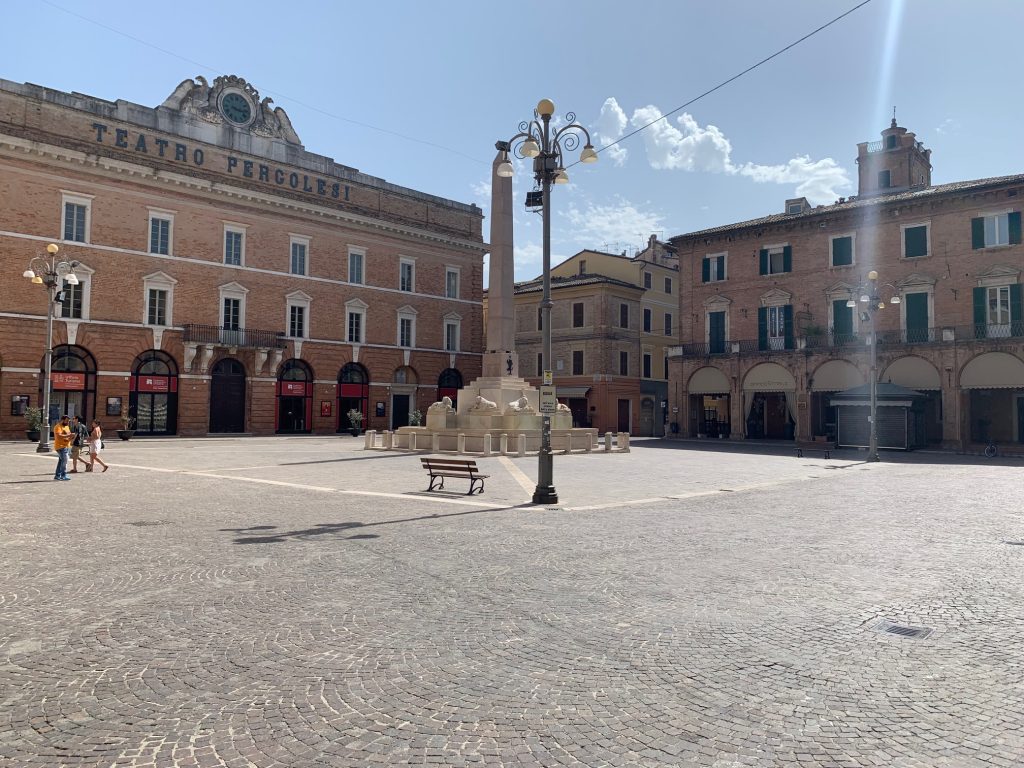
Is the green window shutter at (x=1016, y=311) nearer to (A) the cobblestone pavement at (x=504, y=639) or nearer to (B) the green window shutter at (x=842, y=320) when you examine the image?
(B) the green window shutter at (x=842, y=320)

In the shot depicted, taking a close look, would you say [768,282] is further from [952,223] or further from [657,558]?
[657,558]

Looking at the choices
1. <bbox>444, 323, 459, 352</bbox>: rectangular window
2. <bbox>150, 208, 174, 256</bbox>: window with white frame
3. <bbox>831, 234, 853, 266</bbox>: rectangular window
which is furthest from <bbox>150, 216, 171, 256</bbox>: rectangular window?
<bbox>831, 234, 853, 266</bbox>: rectangular window

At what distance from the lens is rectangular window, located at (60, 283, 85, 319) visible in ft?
106

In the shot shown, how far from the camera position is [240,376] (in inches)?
1522

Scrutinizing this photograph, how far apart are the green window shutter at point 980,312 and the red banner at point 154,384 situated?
133 ft

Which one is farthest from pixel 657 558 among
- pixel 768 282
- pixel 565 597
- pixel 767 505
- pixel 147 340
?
pixel 768 282

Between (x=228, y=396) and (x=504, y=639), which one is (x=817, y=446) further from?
(x=504, y=639)

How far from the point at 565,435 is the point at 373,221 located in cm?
2425

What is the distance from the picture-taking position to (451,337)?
161ft

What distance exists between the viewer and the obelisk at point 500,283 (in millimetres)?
26844

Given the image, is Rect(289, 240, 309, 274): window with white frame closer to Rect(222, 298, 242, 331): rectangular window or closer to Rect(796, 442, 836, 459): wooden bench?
Rect(222, 298, 242, 331): rectangular window

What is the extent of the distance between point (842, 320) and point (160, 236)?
120ft

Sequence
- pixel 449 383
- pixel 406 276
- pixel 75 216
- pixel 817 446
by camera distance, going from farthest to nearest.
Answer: pixel 449 383 < pixel 406 276 < pixel 817 446 < pixel 75 216

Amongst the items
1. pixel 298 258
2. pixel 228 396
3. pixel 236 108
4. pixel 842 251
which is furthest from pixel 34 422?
pixel 842 251
